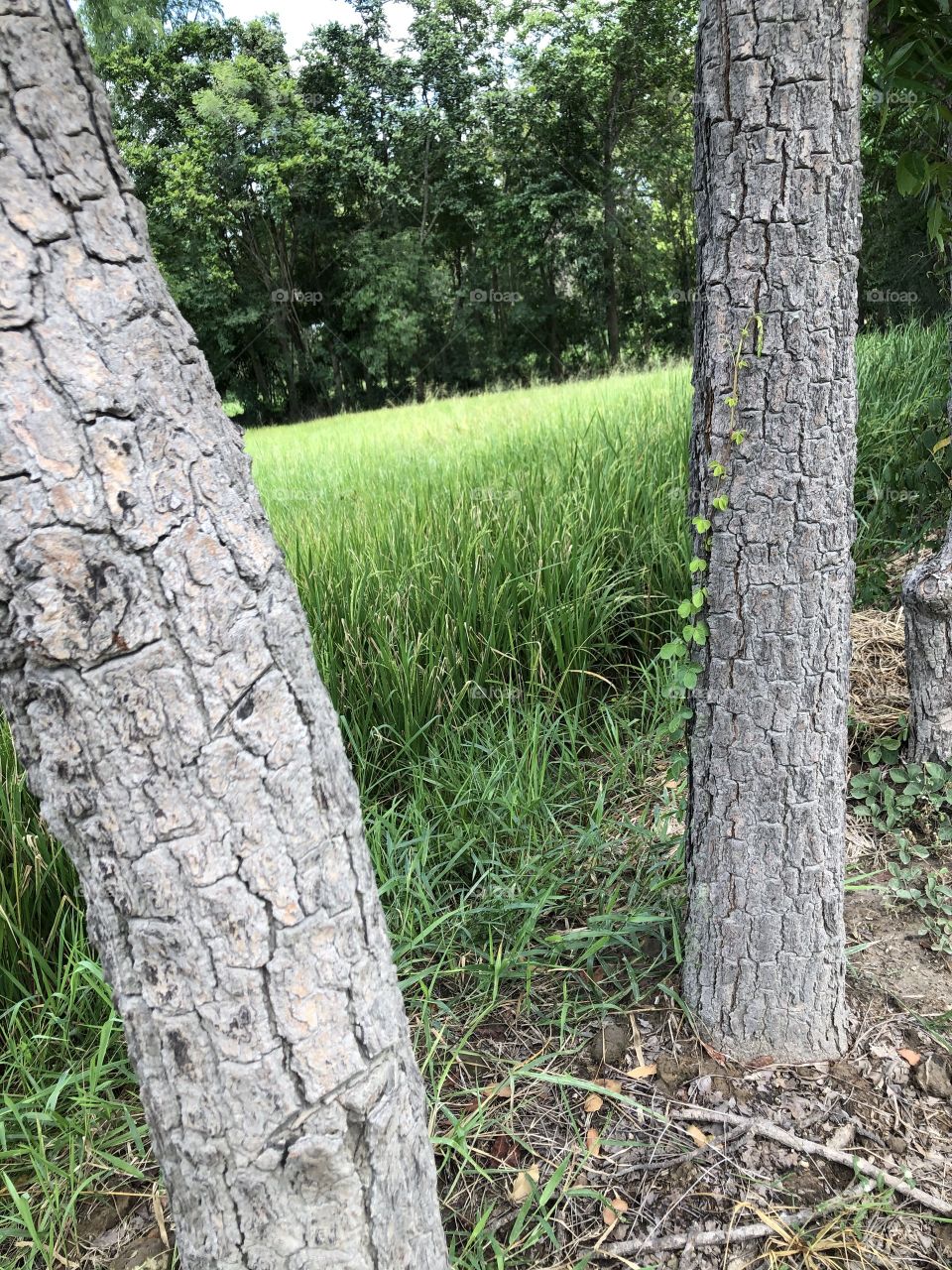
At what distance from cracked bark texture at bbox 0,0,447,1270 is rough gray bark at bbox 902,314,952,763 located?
1751 mm

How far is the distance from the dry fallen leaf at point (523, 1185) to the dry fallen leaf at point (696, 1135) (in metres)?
0.28

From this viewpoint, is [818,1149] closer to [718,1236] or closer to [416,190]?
[718,1236]

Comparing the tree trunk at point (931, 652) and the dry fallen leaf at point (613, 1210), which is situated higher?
the tree trunk at point (931, 652)

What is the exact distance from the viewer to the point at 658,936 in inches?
66.1

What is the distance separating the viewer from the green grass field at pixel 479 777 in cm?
142

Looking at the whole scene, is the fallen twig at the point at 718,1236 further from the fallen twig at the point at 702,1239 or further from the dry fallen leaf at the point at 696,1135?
the dry fallen leaf at the point at 696,1135

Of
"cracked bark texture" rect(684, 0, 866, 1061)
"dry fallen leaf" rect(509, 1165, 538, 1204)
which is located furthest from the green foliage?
"dry fallen leaf" rect(509, 1165, 538, 1204)

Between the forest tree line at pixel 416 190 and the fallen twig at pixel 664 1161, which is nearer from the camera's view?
the fallen twig at pixel 664 1161

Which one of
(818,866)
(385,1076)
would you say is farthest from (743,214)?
(385,1076)

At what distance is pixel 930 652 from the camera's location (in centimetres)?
202

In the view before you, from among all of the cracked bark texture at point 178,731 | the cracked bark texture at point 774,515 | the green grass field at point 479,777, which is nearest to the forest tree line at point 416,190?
the green grass field at point 479,777

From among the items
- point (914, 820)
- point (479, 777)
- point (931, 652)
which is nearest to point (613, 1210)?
point (479, 777)

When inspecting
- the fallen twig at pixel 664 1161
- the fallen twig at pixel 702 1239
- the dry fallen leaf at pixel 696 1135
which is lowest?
the fallen twig at pixel 702 1239

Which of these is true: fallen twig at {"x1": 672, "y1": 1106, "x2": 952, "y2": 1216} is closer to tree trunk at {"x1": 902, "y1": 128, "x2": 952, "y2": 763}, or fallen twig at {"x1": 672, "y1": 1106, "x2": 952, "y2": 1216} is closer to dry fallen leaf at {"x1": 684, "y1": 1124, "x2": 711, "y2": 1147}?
dry fallen leaf at {"x1": 684, "y1": 1124, "x2": 711, "y2": 1147}
